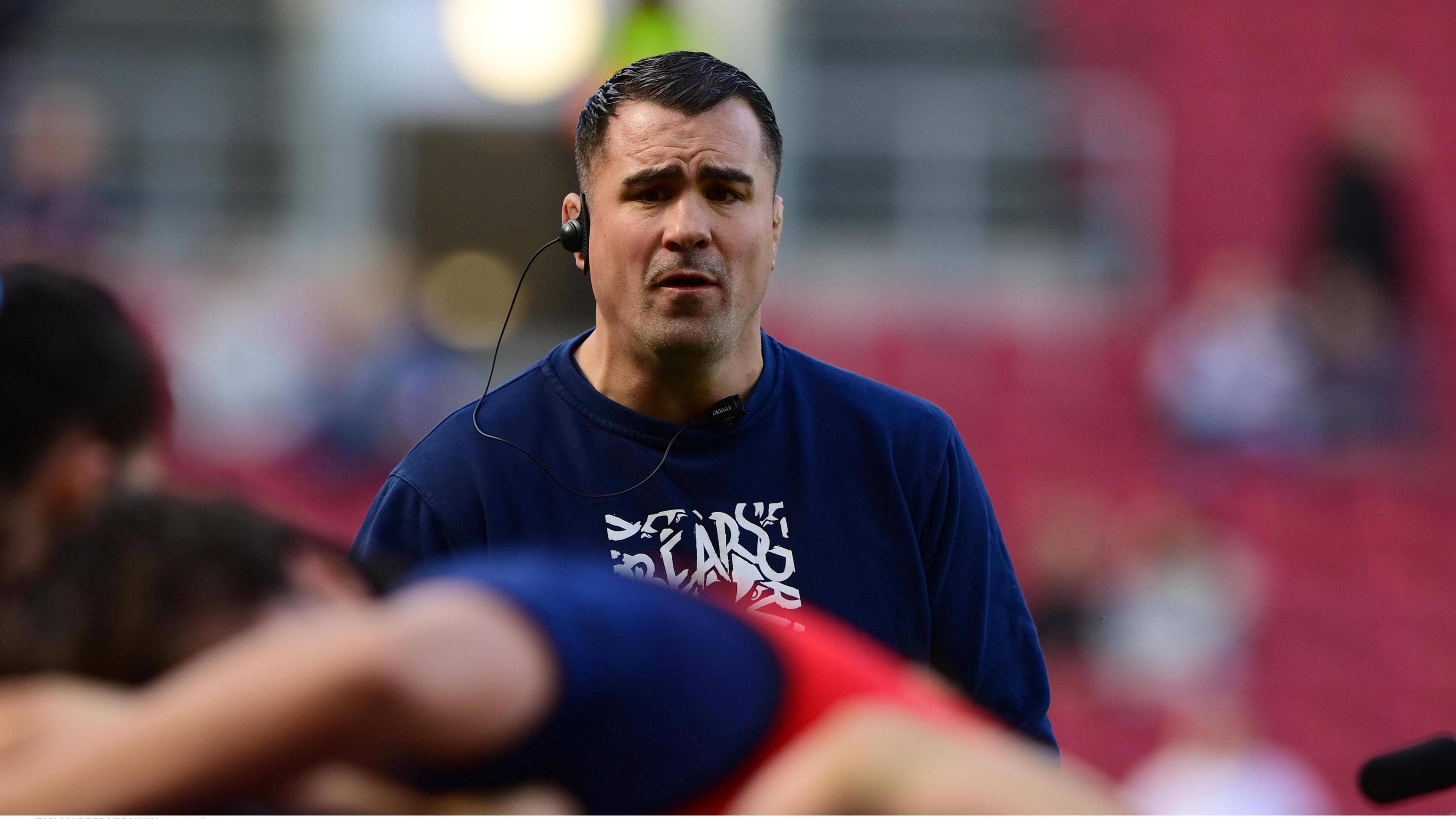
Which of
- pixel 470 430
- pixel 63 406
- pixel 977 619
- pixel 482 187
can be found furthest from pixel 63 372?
pixel 482 187

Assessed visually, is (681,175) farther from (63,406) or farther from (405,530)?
(63,406)

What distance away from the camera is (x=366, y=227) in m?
11.4

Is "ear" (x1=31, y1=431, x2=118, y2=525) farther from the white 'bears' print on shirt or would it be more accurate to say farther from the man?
the white 'bears' print on shirt

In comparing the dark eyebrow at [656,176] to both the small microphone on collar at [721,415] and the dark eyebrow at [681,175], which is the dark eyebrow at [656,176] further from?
the small microphone on collar at [721,415]

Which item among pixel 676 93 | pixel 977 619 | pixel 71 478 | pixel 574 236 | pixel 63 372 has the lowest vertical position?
pixel 977 619

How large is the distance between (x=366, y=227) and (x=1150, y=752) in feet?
21.8

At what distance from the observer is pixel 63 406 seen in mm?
2049

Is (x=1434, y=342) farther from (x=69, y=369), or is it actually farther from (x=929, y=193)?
(x=69, y=369)

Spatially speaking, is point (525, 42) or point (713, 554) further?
point (525, 42)

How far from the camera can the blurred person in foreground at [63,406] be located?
202cm

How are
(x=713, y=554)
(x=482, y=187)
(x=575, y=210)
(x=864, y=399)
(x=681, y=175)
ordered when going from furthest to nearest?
(x=482, y=187), (x=575, y=210), (x=864, y=399), (x=681, y=175), (x=713, y=554)

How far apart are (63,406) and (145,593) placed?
2.02ft

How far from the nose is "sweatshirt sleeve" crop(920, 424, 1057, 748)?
22.0 inches

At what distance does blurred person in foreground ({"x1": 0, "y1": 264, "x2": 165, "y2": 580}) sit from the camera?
2018 mm
